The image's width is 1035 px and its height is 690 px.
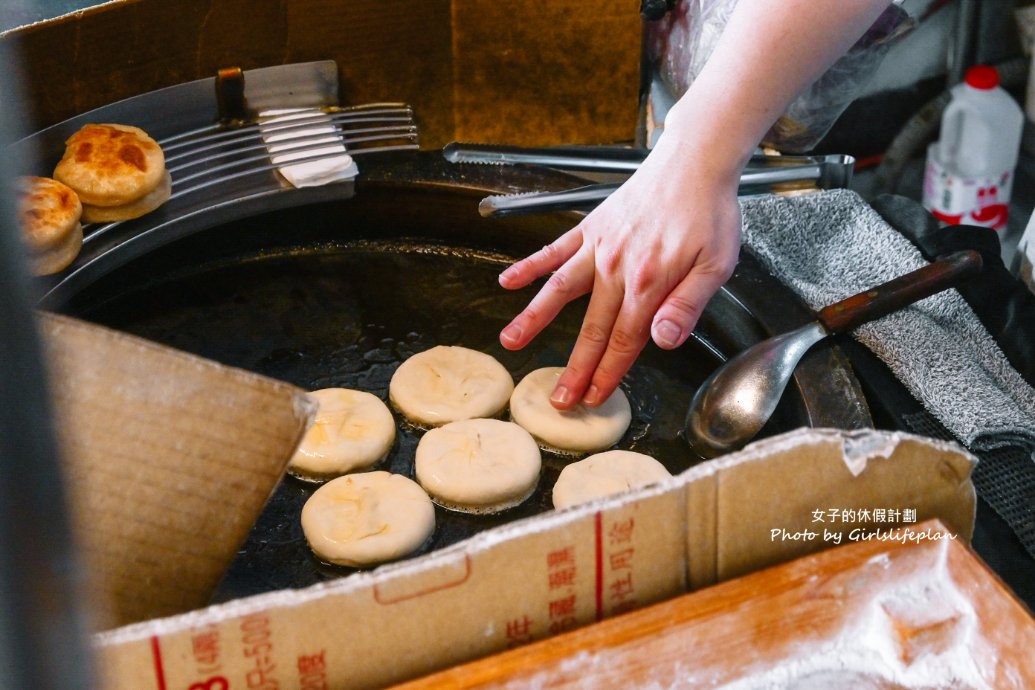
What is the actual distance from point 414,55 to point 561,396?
3.95 feet

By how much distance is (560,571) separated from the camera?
4.02 ft

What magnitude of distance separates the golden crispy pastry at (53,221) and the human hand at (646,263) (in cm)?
97

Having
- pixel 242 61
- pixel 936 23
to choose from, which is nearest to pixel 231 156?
pixel 242 61

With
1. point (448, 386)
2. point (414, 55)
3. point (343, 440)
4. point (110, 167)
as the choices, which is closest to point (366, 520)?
point (343, 440)

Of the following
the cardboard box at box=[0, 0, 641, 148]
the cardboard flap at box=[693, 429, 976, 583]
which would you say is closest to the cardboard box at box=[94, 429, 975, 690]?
the cardboard flap at box=[693, 429, 976, 583]

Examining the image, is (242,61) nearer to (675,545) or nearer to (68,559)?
(675,545)

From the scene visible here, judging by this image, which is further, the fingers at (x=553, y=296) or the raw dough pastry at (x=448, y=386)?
the raw dough pastry at (x=448, y=386)

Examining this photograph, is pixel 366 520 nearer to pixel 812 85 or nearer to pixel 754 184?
pixel 754 184

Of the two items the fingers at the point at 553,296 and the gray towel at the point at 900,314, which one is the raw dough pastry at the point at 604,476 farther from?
the gray towel at the point at 900,314

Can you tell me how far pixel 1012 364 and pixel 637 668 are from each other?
1.29m

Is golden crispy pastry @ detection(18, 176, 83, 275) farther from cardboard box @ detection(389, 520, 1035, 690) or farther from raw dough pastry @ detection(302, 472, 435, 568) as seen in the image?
cardboard box @ detection(389, 520, 1035, 690)

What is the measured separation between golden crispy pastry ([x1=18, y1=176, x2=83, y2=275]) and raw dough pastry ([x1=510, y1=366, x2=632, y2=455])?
100 cm

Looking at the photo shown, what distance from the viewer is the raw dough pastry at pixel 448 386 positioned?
2.03 metres

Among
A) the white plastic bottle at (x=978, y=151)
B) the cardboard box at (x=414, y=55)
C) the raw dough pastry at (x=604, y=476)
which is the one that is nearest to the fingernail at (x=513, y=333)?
the raw dough pastry at (x=604, y=476)
